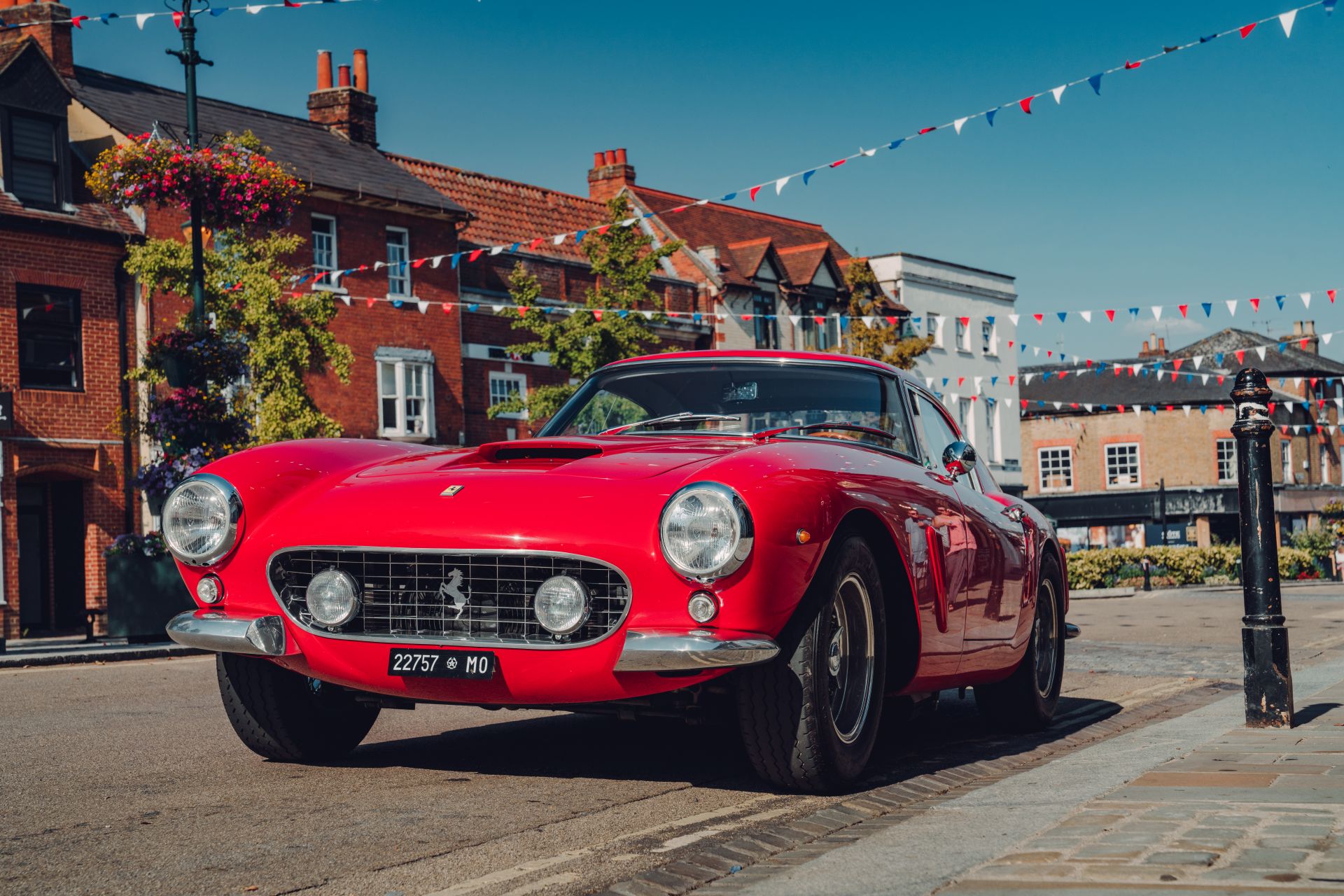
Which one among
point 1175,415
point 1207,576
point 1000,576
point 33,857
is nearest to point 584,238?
point 1207,576

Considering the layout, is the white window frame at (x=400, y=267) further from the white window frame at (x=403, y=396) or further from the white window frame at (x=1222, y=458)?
the white window frame at (x=1222, y=458)

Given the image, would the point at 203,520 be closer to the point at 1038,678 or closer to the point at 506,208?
the point at 1038,678

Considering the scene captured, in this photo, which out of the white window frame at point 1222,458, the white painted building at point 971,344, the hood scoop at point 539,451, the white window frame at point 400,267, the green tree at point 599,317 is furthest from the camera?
the white window frame at point 1222,458

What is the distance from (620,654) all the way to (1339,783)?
2.31 m

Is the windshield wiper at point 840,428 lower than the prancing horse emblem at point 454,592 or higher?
higher

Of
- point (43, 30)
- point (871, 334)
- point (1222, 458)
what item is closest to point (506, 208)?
point (871, 334)

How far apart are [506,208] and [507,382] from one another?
5.66 meters

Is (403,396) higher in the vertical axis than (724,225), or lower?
lower

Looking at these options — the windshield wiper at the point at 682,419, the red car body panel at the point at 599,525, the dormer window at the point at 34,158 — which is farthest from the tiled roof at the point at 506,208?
the red car body panel at the point at 599,525

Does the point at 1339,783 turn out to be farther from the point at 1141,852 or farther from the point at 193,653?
the point at 193,653

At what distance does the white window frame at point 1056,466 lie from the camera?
6125 cm

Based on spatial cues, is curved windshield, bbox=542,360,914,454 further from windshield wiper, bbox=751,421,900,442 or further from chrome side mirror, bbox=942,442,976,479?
chrome side mirror, bbox=942,442,976,479

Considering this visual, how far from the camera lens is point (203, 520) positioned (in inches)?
202

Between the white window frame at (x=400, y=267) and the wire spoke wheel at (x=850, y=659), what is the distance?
2588cm
